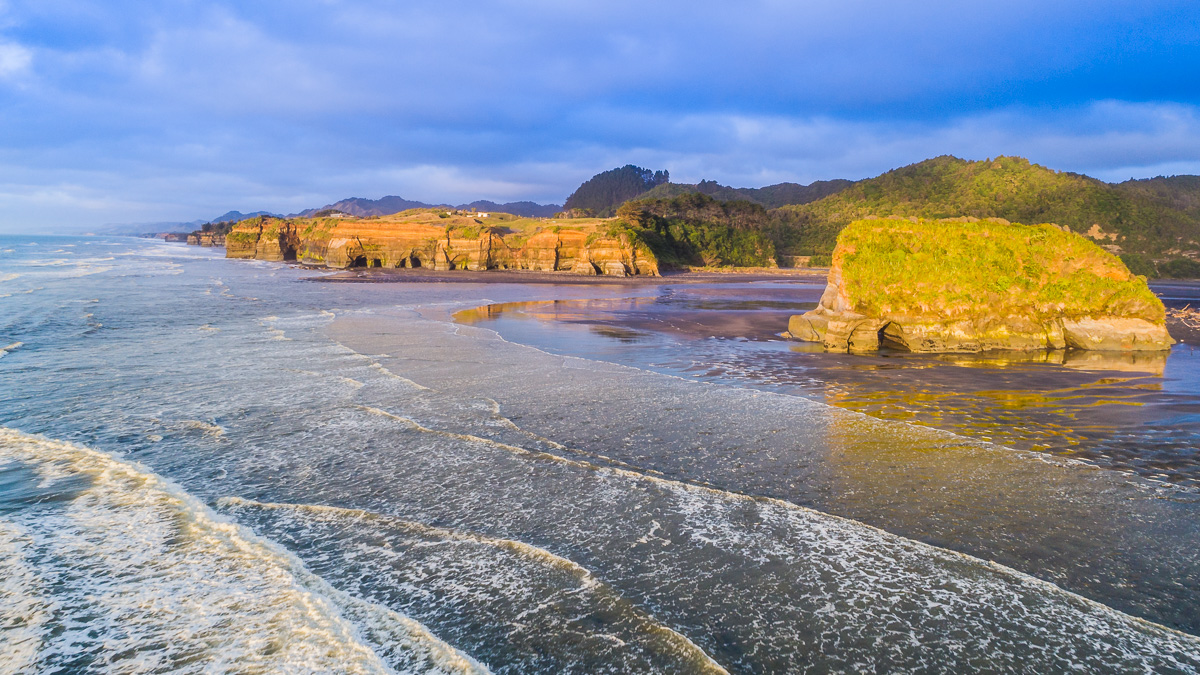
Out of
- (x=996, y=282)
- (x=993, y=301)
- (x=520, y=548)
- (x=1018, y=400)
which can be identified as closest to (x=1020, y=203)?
(x=996, y=282)

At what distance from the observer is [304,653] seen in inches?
158

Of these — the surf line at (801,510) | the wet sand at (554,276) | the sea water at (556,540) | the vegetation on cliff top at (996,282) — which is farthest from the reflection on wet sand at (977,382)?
the wet sand at (554,276)

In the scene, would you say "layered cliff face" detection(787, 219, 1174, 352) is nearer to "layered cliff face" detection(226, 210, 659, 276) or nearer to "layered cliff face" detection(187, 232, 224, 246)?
"layered cliff face" detection(226, 210, 659, 276)

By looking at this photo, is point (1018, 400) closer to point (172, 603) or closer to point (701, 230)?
point (172, 603)

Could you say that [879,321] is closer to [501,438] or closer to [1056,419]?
[1056,419]

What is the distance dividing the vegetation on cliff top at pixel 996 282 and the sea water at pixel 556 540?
988 cm

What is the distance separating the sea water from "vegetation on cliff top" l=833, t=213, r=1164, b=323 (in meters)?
9.88

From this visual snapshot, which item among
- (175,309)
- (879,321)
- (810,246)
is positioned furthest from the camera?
(810,246)

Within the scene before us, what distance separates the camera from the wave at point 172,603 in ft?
13.0

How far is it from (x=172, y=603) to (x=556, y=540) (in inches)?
124

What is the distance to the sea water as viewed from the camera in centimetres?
414

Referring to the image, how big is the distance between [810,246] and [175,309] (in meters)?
94.3

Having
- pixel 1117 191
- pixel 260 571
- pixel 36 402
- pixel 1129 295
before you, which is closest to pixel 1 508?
pixel 260 571

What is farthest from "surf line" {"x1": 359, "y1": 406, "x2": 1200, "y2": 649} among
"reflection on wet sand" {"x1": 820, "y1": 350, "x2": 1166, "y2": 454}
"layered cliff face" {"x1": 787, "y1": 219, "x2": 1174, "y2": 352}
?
"layered cliff face" {"x1": 787, "y1": 219, "x2": 1174, "y2": 352}
